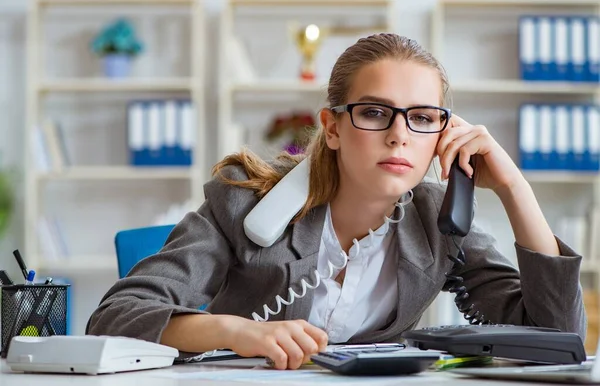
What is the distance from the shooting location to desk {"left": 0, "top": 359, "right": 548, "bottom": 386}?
1.08 meters

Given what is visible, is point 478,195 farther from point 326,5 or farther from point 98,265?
point 98,265

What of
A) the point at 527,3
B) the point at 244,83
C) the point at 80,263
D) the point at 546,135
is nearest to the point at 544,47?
the point at 527,3

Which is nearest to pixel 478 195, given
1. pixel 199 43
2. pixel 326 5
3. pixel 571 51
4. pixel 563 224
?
pixel 563 224

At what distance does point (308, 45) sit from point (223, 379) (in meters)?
3.58

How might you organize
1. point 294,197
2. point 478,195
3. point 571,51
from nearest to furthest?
point 294,197 < point 571,51 < point 478,195

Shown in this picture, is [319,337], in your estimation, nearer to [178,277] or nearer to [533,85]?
[178,277]

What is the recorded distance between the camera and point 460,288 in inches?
66.5

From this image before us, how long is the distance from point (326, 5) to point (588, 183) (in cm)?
167

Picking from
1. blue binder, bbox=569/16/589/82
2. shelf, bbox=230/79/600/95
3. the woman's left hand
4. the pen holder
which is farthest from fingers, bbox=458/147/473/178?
blue binder, bbox=569/16/589/82

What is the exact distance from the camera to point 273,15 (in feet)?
15.7

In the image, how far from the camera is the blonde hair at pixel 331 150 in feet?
5.36

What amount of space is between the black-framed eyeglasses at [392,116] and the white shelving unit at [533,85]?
3021mm

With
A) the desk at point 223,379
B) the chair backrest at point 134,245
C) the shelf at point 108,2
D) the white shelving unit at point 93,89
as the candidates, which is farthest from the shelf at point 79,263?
the desk at point 223,379

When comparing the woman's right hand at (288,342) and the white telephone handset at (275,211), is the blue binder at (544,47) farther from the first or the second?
the woman's right hand at (288,342)
